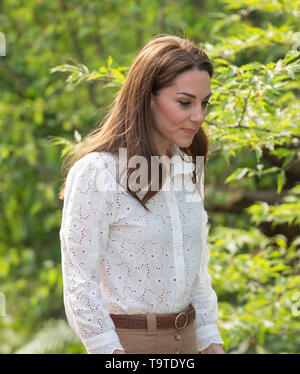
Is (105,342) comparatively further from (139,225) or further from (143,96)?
(143,96)

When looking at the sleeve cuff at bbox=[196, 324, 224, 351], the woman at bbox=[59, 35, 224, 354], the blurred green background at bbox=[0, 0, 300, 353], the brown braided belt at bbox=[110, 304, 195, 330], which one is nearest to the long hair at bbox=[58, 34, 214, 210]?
the woman at bbox=[59, 35, 224, 354]

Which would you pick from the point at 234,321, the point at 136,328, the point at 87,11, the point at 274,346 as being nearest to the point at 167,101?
the point at 136,328

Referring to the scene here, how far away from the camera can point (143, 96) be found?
4.92ft

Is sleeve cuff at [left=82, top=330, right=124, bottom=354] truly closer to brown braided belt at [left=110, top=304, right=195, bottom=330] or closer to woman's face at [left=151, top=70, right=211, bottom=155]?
brown braided belt at [left=110, top=304, right=195, bottom=330]

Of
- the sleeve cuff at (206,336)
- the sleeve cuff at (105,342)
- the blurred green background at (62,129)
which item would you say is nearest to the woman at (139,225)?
the sleeve cuff at (105,342)

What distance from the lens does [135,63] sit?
1561mm

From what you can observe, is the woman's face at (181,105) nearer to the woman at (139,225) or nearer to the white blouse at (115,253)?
the woman at (139,225)

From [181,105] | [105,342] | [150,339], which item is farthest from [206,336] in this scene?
[181,105]

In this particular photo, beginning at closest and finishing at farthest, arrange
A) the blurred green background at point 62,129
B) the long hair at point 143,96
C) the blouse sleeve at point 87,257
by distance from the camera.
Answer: the blouse sleeve at point 87,257, the long hair at point 143,96, the blurred green background at point 62,129

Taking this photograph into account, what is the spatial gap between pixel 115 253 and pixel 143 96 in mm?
393

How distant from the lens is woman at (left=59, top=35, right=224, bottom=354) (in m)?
1.38

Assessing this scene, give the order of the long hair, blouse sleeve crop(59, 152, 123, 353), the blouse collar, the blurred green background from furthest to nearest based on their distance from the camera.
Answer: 1. the blurred green background
2. the blouse collar
3. the long hair
4. blouse sleeve crop(59, 152, 123, 353)

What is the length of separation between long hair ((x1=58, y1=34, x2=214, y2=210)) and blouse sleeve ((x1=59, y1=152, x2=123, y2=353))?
0.10m

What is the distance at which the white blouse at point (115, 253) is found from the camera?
1.38m
